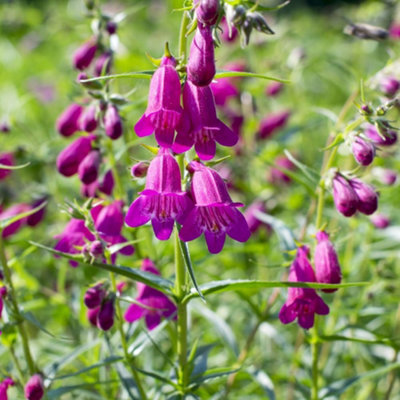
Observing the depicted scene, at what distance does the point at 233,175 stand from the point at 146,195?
2402mm

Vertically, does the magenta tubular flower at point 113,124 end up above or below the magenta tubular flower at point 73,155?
above

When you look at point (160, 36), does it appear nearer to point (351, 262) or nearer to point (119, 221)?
point (351, 262)

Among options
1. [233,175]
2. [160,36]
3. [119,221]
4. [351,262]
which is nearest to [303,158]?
[233,175]

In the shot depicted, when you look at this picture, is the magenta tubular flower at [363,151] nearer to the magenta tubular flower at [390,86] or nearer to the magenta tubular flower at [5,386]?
the magenta tubular flower at [390,86]

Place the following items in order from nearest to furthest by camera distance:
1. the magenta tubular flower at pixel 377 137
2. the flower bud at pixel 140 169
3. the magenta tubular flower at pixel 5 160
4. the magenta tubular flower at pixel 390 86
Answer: the flower bud at pixel 140 169
the magenta tubular flower at pixel 377 137
the magenta tubular flower at pixel 390 86
the magenta tubular flower at pixel 5 160

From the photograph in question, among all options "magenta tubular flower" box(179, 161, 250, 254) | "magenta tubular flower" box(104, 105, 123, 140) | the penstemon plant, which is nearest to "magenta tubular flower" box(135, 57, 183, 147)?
the penstemon plant

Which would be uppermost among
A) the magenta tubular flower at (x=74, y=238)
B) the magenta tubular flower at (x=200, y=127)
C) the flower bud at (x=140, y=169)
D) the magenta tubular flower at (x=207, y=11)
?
the magenta tubular flower at (x=207, y=11)

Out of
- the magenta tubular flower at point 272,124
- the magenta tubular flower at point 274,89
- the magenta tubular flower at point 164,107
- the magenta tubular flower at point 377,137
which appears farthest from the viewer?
the magenta tubular flower at point 274,89

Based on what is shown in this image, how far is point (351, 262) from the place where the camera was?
3223mm

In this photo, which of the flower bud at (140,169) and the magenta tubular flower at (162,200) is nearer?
the magenta tubular flower at (162,200)

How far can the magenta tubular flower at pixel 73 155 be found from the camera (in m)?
2.30

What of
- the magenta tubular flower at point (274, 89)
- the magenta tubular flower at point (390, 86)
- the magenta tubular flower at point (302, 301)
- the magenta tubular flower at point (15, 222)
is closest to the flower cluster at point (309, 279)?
the magenta tubular flower at point (302, 301)

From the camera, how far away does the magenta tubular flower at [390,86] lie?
8.19 feet

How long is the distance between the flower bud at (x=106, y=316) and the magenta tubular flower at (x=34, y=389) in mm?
297
